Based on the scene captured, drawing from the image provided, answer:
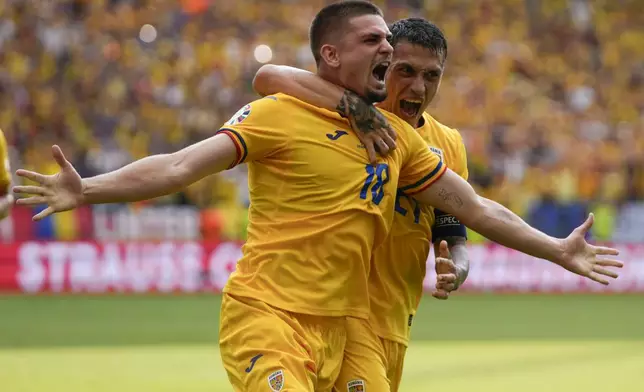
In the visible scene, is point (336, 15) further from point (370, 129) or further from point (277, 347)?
point (277, 347)

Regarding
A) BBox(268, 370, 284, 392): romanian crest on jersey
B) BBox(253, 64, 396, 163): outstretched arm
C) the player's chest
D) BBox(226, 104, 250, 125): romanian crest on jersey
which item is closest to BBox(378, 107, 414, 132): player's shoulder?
BBox(253, 64, 396, 163): outstretched arm

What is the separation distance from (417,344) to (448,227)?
7.84 meters

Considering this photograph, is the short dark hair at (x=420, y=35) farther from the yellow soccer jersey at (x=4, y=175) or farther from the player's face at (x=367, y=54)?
the yellow soccer jersey at (x=4, y=175)

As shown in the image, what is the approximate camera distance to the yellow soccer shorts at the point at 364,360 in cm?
551

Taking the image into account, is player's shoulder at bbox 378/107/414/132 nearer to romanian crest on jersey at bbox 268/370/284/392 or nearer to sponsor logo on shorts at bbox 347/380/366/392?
sponsor logo on shorts at bbox 347/380/366/392

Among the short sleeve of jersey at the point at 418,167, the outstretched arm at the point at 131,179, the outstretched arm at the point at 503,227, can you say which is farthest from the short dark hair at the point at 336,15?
the outstretched arm at the point at 503,227

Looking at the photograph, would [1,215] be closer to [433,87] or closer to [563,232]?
[433,87]

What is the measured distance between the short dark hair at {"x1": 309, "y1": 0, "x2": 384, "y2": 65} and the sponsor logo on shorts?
1.66 m

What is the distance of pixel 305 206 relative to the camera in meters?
5.23

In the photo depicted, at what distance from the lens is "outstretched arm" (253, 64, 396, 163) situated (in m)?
5.36

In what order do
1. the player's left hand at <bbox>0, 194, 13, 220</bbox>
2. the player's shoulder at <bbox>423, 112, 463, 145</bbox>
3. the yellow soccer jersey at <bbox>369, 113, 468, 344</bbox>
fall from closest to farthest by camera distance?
the yellow soccer jersey at <bbox>369, 113, 468, 344</bbox> → the player's shoulder at <bbox>423, 112, 463, 145</bbox> → the player's left hand at <bbox>0, 194, 13, 220</bbox>

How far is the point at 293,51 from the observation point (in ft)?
74.5

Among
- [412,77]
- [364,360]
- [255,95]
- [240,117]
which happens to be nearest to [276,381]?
[364,360]

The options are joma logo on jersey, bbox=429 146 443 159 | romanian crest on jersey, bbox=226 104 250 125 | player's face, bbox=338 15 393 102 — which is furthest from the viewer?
joma logo on jersey, bbox=429 146 443 159
